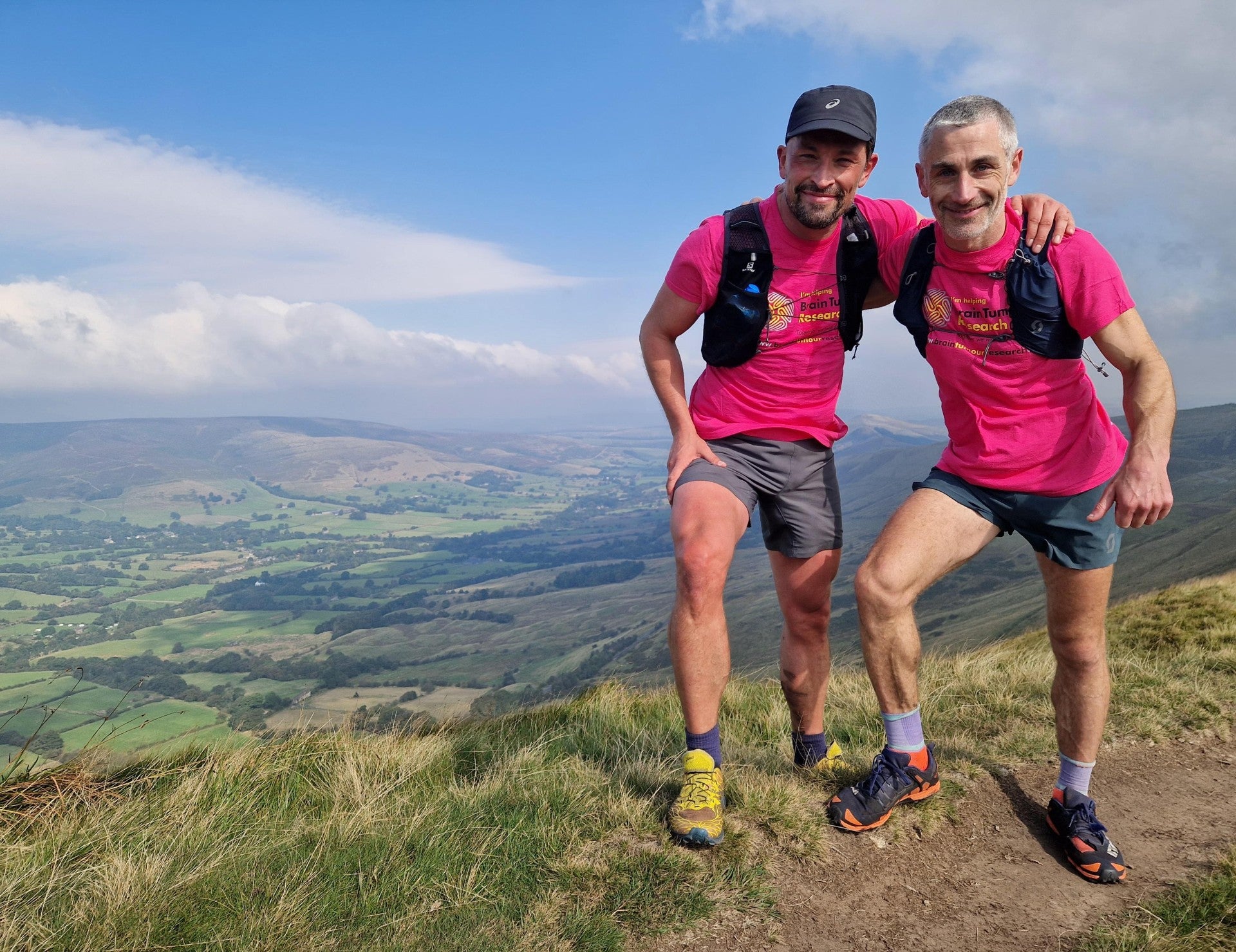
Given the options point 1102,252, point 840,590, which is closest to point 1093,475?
point 1102,252

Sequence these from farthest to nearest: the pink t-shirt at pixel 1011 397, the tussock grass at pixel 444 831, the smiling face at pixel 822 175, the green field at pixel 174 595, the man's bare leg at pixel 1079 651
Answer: the green field at pixel 174 595, the smiling face at pixel 822 175, the man's bare leg at pixel 1079 651, the pink t-shirt at pixel 1011 397, the tussock grass at pixel 444 831

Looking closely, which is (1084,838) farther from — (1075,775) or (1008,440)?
(1008,440)

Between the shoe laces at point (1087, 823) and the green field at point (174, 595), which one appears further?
the green field at point (174, 595)

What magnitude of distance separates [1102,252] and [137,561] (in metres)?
222

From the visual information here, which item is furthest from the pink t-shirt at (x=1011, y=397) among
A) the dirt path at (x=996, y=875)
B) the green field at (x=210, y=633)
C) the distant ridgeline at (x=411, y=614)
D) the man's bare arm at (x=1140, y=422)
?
the green field at (x=210, y=633)

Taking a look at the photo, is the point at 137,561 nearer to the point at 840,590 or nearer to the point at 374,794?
the point at 840,590

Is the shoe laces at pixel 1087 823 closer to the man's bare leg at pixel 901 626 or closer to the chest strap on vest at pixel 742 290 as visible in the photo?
the man's bare leg at pixel 901 626

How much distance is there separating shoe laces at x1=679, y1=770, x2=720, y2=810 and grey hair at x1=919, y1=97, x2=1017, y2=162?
3454 mm

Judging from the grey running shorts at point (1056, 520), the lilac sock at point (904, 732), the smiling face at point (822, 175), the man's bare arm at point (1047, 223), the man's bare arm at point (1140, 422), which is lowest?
the lilac sock at point (904, 732)

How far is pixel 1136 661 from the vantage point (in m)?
6.47

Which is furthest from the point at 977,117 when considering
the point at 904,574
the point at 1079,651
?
the point at 1079,651

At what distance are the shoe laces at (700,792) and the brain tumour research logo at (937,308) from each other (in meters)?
2.68

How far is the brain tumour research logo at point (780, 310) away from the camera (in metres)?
4.25

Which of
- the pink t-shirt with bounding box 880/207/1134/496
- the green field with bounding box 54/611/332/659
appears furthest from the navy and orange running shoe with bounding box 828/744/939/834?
the green field with bounding box 54/611/332/659
